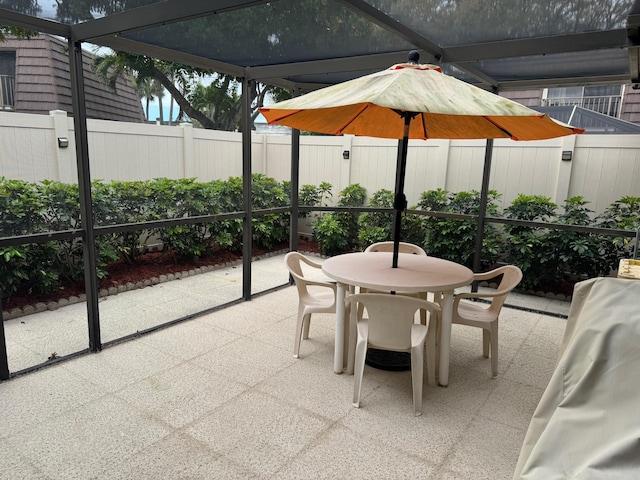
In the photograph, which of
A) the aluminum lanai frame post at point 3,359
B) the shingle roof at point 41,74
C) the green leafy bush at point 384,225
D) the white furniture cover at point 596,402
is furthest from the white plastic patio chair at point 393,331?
the green leafy bush at point 384,225

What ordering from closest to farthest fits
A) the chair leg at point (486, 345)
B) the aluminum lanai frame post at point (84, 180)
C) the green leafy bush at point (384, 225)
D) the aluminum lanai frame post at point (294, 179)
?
the aluminum lanai frame post at point (84, 180) < the chair leg at point (486, 345) < the aluminum lanai frame post at point (294, 179) < the green leafy bush at point (384, 225)

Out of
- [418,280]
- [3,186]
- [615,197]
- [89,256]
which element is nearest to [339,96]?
[418,280]

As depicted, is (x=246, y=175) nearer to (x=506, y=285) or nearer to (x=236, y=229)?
(x=236, y=229)

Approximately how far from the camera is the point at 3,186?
368cm

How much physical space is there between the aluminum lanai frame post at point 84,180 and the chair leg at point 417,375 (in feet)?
8.02

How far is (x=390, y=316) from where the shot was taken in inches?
104

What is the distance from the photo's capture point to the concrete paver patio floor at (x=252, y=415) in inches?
83.7

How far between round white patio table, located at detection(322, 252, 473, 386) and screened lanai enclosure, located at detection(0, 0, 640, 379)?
170 cm

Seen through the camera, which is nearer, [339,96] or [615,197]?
[339,96]

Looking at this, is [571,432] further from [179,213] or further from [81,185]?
[179,213]

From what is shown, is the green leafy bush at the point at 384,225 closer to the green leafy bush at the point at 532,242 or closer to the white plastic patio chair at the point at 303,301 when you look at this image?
the green leafy bush at the point at 532,242

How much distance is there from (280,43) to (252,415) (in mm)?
2877

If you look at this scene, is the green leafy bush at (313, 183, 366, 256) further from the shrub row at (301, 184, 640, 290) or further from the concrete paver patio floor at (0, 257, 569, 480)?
the concrete paver patio floor at (0, 257, 569, 480)

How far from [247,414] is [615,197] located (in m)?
4.98
